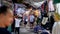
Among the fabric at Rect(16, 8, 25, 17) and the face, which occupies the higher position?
the face

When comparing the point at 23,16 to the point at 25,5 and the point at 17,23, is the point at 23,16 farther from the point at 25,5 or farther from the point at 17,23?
the point at 17,23

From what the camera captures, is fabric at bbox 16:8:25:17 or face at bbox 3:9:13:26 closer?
face at bbox 3:9:13:26

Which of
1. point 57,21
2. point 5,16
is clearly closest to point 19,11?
point 57,21

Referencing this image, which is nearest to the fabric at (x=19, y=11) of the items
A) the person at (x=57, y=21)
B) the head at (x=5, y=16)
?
the person at (x=57, y=21)

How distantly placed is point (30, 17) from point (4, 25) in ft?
23.1

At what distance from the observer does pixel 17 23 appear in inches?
313

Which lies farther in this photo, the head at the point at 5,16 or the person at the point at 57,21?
the person at the point at 57,21

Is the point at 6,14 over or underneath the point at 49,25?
over

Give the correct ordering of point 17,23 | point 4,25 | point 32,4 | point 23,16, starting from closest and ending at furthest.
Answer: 1. point 4,25
2. point 17,23
3. point 23,16
4. point 32,4

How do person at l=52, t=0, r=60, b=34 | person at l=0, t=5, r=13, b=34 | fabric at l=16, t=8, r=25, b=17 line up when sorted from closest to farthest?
person at l=0, t=5, r=13, b=34 → person at l=52, t=0, r=60, b=34 → fabric at l=16, t=8, r=25, b=17

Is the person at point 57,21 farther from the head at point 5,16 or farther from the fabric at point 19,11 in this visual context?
the fabric at point 19,11

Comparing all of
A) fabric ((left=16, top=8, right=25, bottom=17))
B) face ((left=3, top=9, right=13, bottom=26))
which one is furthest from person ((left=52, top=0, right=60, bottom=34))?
fabric ((left=16, top=8, right=25, bottom=17))

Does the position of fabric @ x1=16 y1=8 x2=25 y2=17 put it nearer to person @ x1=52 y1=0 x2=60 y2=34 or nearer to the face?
person @ x1=52 y1=0 x2=60 y2=34

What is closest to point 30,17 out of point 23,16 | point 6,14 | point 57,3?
point 23,16
